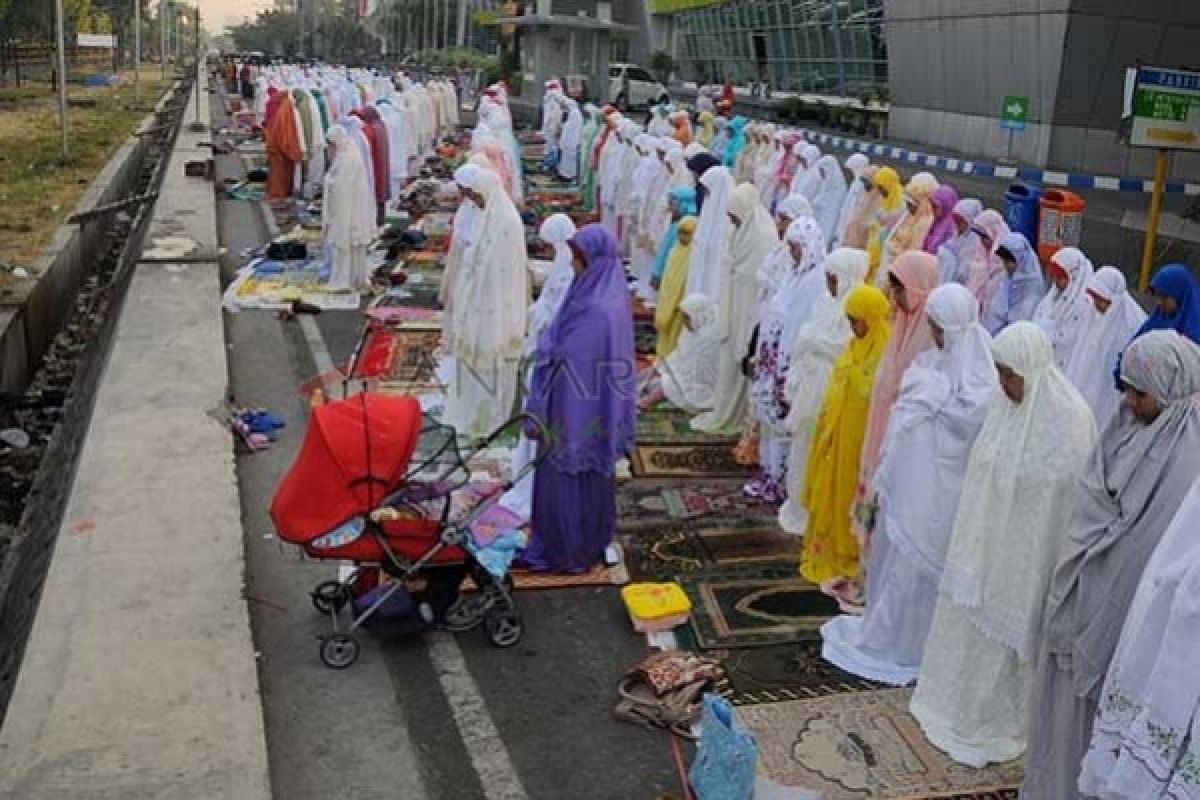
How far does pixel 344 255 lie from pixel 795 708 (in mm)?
8282

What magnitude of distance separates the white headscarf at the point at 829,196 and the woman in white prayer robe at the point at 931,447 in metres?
7.16

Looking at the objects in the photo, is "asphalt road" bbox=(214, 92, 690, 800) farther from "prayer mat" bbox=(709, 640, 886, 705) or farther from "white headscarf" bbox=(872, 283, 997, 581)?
"white headscarf" bbox=(872, 283, 997, 581)

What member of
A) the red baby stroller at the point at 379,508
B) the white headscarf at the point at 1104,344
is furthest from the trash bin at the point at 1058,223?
the red baby stroller at the point at 379,508

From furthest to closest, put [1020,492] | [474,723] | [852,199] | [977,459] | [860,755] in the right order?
[852,199]
[474,723]
[860,755]
[977,459]
[1020,492]

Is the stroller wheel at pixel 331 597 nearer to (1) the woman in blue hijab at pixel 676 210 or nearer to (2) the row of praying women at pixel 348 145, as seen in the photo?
(1) the woman in blue hijab at pixel 676 210

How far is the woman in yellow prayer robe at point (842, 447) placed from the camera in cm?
547

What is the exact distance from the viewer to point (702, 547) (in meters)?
6.18

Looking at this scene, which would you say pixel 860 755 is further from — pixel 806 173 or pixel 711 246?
pixel 806 173

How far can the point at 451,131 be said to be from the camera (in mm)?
28172

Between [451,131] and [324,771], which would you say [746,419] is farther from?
[451,131]

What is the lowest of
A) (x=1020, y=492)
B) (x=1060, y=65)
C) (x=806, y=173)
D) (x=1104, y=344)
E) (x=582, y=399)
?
(x=582, y=399)

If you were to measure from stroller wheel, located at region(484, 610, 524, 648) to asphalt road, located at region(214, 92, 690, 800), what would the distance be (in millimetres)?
46

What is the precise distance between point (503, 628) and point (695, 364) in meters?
3.73

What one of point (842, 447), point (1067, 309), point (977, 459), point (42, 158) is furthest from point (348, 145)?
point (42, 158)
